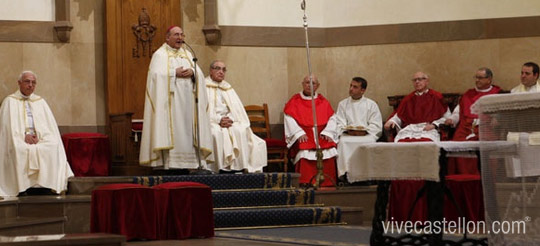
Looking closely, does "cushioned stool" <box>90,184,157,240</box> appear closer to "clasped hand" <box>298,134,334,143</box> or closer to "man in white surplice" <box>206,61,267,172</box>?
"man in white surplice" <box>206,61,267,172</box>

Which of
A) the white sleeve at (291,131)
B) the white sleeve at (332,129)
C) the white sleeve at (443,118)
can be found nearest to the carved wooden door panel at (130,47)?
the white sleeve at (291,131)

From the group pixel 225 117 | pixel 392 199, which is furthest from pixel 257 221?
pixel 225 117

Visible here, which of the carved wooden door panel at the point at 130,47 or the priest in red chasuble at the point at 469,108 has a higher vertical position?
the carved wooden door panel at the point at 130,47

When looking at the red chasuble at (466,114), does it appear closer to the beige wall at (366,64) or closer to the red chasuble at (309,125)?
the beige wall at (366,64)

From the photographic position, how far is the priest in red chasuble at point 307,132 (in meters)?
11.8

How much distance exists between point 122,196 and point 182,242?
2.38 feet

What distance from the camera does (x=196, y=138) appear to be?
10.7 metres

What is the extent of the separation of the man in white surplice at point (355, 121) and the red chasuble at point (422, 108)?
380 millimetres

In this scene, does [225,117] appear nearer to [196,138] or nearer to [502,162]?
[196,138]

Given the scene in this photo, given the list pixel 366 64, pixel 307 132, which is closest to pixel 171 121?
pixel 307 132

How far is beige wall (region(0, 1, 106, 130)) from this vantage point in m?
11.7

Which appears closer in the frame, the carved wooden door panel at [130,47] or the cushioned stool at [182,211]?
the cushioned stool at [182,211]

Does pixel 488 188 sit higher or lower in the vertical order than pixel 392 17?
lower

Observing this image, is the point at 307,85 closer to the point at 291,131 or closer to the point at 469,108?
the point at 291,131
